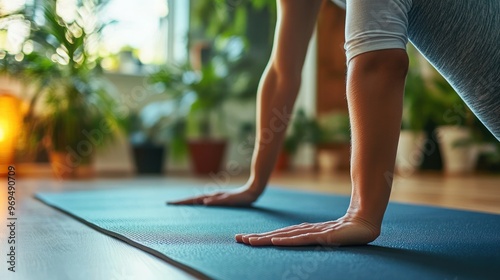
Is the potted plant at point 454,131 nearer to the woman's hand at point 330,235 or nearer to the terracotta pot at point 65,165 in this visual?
the terracotta pot at point 65,165

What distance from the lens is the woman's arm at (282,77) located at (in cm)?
147

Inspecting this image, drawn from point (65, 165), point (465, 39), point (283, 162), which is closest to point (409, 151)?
point (283, 162)

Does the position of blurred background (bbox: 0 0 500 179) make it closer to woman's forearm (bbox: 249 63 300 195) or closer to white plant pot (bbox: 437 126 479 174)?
white plant pot (bbox: 437 126 479 174)

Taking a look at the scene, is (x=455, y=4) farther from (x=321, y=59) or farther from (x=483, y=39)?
(x=321, y=59)

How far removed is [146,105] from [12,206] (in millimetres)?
2675

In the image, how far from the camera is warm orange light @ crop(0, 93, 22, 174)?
3.26 m

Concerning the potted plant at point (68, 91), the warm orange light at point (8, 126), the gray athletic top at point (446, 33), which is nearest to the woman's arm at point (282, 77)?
the gray athletic top at point (446, 33)

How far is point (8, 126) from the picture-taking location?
3277 mm

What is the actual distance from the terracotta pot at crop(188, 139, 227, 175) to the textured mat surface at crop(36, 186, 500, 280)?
2152 millimetres

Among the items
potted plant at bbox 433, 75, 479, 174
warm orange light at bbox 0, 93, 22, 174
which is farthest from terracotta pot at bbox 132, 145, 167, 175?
potted plant at bbox 433, 75, 479, 174

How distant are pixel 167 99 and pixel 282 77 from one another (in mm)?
3003

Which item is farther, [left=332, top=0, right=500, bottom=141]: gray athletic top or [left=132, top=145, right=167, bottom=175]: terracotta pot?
[left=132, top=145, right=167, bottom=175]: terracotta pot

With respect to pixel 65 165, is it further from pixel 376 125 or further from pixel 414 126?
pixel 376 125

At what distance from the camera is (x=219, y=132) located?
4316 mm
